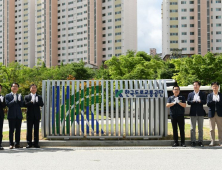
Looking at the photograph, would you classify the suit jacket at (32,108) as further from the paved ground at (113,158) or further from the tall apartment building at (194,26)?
the tall apartment building at (194,26)

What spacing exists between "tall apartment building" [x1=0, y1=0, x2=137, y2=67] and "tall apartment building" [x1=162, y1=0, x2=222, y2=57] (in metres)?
15.0

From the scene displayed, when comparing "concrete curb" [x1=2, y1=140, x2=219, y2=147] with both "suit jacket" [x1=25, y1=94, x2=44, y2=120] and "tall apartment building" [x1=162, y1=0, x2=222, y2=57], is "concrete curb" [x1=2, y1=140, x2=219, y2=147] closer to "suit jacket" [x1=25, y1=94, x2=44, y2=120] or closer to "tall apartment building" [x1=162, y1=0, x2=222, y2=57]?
"suit jacket" [x1=25, y1=94, x2=44, y2=120]

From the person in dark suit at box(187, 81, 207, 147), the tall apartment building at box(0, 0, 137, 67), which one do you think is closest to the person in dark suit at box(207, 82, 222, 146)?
the person in dark suit at box(187, 81, 207, 147)

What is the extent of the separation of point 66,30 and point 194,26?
142 feet

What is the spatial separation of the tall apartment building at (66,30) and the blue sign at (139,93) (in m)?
86.5

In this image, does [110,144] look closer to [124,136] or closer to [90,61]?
[124,136]

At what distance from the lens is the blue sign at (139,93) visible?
420 inches

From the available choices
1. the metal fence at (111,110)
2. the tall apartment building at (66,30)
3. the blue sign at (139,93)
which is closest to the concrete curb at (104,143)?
the metal fence at (111,110)

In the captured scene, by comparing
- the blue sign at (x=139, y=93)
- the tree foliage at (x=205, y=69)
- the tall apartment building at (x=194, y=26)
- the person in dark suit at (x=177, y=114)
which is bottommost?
the person in dark suit at (x=177, y=114)

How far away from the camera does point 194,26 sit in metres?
90.1

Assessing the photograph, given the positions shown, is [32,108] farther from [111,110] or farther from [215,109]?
[215,109]

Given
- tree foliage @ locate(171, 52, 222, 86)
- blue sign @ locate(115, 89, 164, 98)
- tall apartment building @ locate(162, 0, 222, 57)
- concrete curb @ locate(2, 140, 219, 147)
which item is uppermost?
tall apartment building @ locate(162, 0, 222, 57)

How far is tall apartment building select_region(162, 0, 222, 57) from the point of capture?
8881 cm

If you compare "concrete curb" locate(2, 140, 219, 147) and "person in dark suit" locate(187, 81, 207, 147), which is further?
"concrete curb" locate(2, 140, 219, 147)
